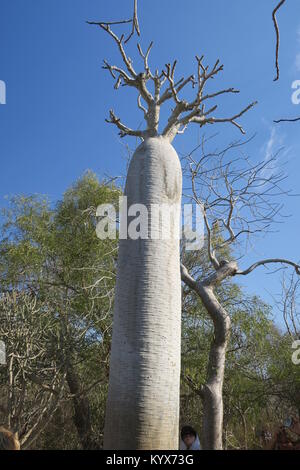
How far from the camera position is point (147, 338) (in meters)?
2.59

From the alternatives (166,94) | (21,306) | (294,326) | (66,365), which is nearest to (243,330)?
(294,326)

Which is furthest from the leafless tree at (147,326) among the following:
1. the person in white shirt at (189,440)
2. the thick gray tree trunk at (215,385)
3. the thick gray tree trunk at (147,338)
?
the thick gray tree trunk at (215,385)

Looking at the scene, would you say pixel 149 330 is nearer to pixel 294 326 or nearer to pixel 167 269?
pixel 167 269

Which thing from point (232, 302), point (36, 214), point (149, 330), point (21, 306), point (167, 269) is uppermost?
point (36, 214)

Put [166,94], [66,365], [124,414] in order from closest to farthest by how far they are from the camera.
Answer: [124,414]
[166,94]
[66,365]

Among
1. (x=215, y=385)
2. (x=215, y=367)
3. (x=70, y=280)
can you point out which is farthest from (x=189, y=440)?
(x=70, y=280)

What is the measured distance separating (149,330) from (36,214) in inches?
231

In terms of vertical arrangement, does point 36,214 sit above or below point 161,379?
above

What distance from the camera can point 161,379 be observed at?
2553mm

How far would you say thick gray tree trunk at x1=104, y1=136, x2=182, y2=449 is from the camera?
2.46 metres

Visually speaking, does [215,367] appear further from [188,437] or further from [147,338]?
[147,338]

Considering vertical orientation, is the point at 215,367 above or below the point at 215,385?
above

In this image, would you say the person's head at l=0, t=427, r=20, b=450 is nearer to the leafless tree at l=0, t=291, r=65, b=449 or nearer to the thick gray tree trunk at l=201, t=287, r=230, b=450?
the leafless tree at l=0, t=291, r=65, b=449

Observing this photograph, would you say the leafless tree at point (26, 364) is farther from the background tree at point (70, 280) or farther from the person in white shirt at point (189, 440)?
the person in white shirt at point (189, 440)
